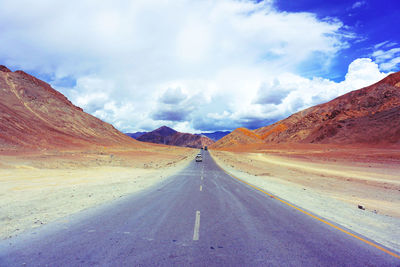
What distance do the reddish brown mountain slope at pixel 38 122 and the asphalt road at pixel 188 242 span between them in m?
53.5

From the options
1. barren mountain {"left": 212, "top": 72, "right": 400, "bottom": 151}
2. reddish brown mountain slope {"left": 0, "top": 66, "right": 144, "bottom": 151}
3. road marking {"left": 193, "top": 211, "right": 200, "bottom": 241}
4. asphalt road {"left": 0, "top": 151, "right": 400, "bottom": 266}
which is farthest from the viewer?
barren mountain {"left": 212, "top": 72, "right": 400, "bottom": 151}

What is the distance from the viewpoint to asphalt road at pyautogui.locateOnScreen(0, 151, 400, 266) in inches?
183

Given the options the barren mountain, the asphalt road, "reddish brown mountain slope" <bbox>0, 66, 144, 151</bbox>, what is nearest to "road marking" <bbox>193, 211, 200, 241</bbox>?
the asphalt road

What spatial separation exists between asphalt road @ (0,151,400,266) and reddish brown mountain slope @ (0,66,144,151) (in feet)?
176

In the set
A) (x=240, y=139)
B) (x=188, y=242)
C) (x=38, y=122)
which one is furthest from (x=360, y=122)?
(x=38, y=122)

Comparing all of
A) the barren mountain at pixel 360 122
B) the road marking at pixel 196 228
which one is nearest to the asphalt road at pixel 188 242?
the road marking at pixel 196 228

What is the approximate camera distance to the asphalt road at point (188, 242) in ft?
15.3

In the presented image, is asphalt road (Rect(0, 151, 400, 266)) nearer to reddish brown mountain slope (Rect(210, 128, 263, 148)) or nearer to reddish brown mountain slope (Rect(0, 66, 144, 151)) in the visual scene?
reddish brown mountain slope (Rect(0, 66, 144, 151))

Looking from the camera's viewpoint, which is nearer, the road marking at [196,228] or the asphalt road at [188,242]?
the asphalt road at [188,242]

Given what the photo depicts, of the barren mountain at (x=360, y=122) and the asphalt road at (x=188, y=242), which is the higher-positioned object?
the barren mountain at (x=360, y=122)

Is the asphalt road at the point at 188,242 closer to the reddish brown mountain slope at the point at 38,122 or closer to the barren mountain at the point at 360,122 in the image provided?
the reddish brown mountain slope at the point at 38,122

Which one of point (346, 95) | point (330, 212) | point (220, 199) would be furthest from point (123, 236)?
point (346, 95)

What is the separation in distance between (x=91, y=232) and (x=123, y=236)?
100 centimetres

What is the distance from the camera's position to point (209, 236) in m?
5.93
